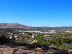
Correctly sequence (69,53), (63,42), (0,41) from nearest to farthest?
(69,53), (0,41), (63,42)

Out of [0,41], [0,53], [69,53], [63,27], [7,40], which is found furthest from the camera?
[63,27]

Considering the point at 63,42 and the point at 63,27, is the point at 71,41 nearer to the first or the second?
the point at 63,42

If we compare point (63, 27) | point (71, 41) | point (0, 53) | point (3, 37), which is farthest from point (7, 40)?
point (63, 27)

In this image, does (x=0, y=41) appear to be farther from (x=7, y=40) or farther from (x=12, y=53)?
(x=12, y=53)

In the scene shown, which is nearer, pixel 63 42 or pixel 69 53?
pixel 69 53

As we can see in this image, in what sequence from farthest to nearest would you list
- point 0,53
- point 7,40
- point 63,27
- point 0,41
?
point 63,27
point 7,40
point 0,41
point 0,53

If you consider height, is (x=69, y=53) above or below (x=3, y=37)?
below

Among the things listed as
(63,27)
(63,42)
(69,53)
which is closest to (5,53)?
(69,53)

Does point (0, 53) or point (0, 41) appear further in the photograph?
point (0, 41)

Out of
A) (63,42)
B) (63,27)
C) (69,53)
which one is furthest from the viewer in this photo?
(63,27)
